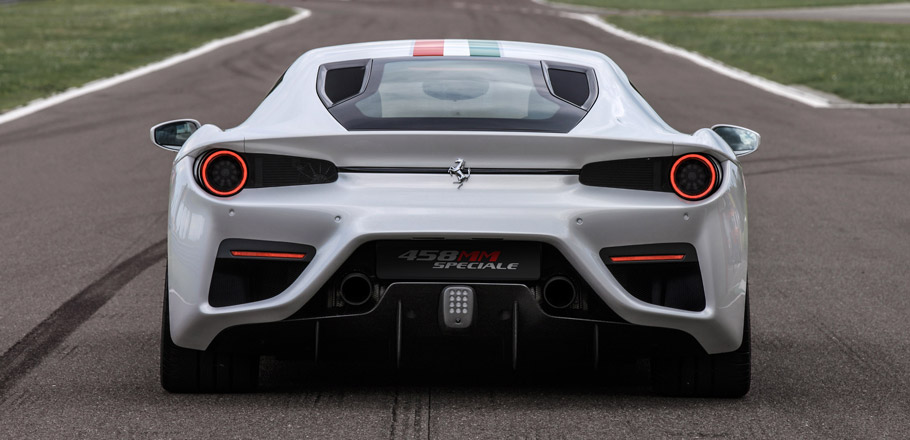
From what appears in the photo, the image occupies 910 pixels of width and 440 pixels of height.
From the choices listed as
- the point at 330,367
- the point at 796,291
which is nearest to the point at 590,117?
the point at 330,367

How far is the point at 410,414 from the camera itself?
440 centimetres

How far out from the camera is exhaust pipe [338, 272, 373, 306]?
4227 mm

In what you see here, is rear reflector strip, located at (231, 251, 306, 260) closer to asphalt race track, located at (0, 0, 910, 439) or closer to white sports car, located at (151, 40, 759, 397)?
white sports car, located at (151, 40, 759, 397)

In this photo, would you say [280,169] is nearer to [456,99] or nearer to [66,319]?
→ [456,99]

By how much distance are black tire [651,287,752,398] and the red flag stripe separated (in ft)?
4.92

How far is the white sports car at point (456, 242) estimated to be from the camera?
417cm

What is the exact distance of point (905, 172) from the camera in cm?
1132

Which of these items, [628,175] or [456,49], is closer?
[628,175]

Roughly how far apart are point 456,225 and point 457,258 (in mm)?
126

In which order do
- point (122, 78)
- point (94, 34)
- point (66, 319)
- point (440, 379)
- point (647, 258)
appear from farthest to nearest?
point (94, 34)
point (122, 78)
point (66, 319)
point (440, 379)
point (647, 258)

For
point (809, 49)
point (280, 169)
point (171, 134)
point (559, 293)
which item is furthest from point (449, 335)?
point (809, 49)

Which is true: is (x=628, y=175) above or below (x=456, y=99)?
below

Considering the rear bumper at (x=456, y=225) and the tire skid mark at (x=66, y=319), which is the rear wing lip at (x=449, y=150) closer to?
the rear bumper at (x=456, y=225)

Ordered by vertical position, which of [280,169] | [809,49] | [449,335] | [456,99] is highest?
[456,99]
